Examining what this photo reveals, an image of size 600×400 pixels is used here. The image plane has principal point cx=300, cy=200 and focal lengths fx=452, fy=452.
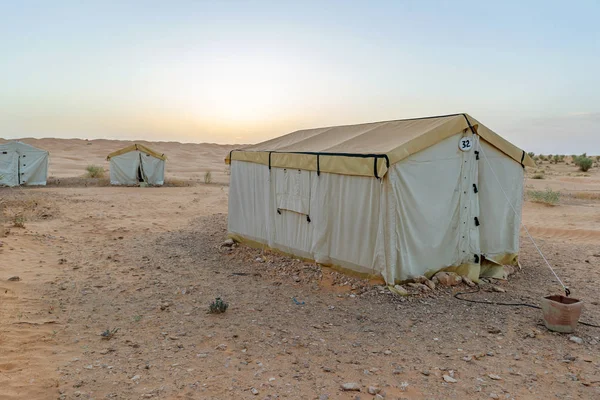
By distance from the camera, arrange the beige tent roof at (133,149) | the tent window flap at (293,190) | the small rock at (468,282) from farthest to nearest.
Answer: the beige tent roof at (133,149) → the tent window flap at (293,190) → the small rock at (468,282)

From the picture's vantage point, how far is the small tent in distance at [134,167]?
993 inches

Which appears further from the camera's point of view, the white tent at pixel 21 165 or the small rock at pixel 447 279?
the white tent at pixel 21 165

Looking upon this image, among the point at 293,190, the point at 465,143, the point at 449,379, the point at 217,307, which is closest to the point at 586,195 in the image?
the point at 465,143

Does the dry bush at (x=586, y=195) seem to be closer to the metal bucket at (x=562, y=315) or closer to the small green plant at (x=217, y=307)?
the metal bucket at (x=562, y=315)

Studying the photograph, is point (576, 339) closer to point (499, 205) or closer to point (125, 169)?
point (499, 205)

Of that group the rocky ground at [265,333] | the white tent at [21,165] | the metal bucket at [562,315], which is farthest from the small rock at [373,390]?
the white tent at [21,165]

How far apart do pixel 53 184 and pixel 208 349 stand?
947 inches

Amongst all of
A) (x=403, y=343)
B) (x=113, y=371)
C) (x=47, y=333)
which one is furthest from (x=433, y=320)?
(x=47, y=333)

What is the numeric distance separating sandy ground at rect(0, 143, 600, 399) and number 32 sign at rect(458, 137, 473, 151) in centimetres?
226

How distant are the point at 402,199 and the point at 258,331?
9.57ft

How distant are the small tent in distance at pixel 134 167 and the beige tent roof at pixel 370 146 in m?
17.4

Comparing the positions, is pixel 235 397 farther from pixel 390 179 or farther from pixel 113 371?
pixel 390 179

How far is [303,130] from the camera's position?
11016 millimetres

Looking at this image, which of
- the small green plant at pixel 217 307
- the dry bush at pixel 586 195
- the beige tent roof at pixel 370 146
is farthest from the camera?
the dry bush at pixel 586 195
